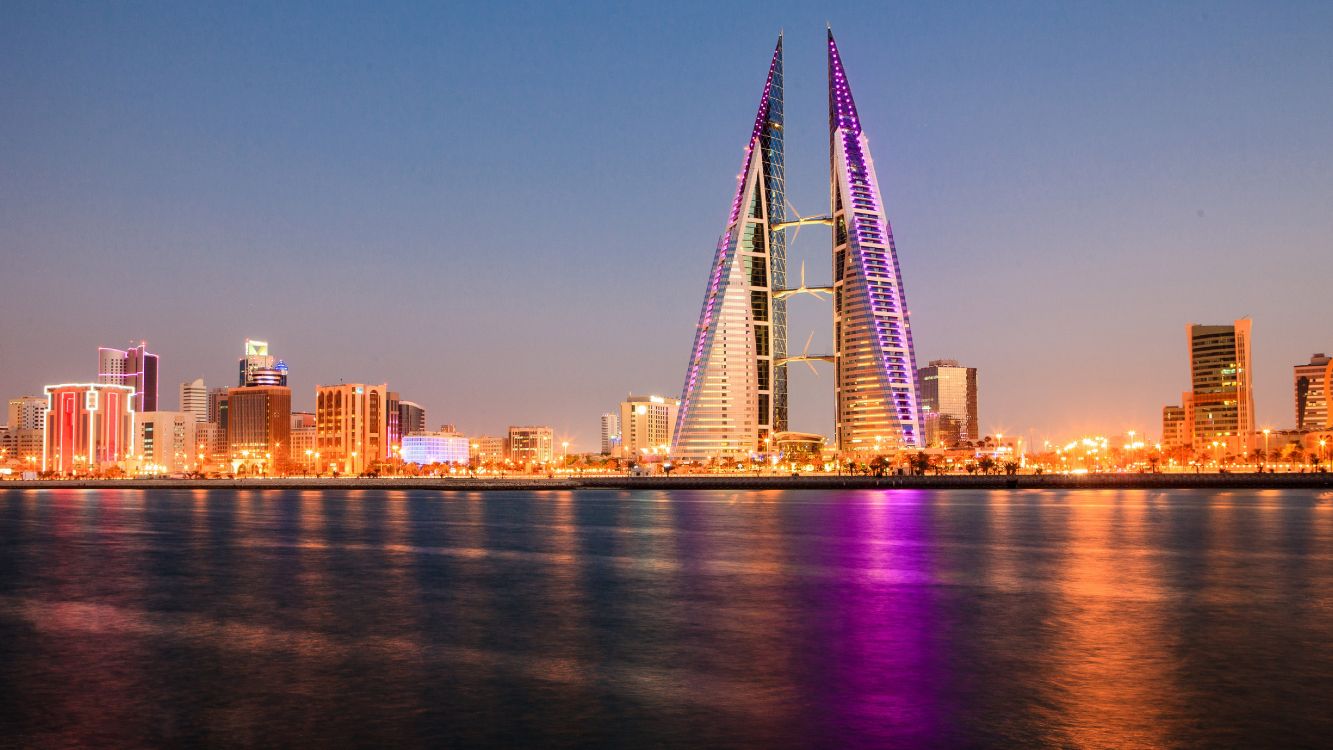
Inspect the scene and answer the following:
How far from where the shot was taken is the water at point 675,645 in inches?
675

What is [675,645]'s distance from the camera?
81.9 feet

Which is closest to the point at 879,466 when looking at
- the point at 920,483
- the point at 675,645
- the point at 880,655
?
the point at 920,483

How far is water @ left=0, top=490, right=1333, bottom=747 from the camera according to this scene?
1714 centimetres

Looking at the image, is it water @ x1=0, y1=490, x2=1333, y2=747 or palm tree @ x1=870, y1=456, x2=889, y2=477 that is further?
palm tree @ x1=870, y1=456, x2=889, y2=477

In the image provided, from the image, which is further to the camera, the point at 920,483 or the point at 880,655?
the point at 920,483

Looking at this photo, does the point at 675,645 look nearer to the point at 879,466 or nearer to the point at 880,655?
the point at 880,655

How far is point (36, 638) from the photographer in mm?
26828

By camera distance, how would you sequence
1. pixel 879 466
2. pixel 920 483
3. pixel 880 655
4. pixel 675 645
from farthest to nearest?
pixel 879 466 → pixel 920 483 → pixel 675 645 → pixel 880 655

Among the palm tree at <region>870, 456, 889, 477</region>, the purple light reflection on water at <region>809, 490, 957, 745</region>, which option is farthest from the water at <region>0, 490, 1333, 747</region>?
the palm tree at <region>870, 456, 889, 477</region>

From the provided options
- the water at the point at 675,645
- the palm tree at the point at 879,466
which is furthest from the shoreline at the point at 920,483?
the water at the point at 675,645

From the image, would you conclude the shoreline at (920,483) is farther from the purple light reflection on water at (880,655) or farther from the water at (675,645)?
the purple light reflection on water at (880,655)

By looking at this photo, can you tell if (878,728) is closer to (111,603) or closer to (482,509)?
(111,603)

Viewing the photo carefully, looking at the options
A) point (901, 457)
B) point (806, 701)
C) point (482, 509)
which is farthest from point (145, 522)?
point (901, 457)

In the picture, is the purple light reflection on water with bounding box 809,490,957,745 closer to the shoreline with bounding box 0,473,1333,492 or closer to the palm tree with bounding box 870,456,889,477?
the shoreline with bounding box 0,473,1333,492
